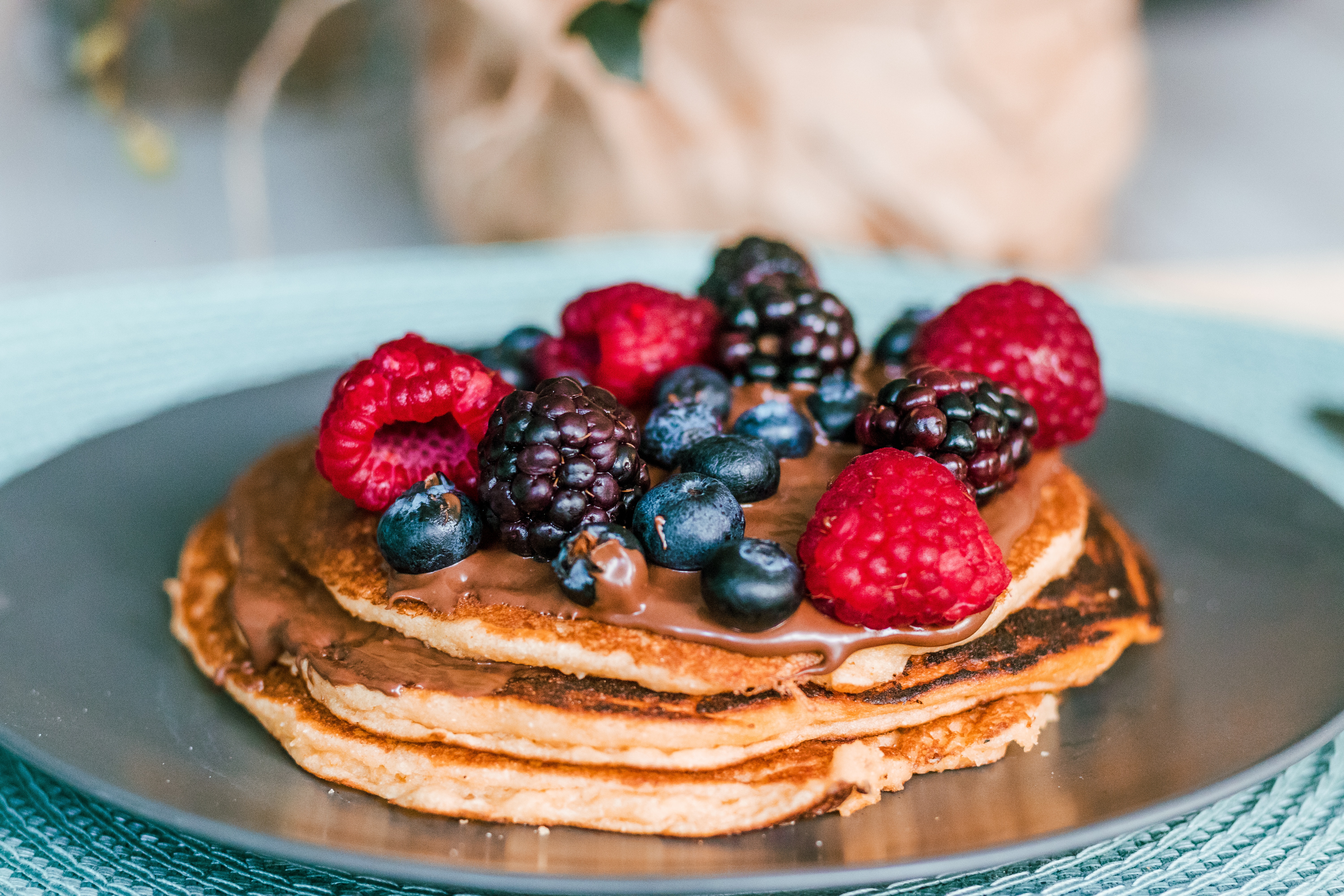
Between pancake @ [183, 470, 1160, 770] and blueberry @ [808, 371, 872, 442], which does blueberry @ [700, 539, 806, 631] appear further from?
blueberry @ [808, 371, 872, 442]

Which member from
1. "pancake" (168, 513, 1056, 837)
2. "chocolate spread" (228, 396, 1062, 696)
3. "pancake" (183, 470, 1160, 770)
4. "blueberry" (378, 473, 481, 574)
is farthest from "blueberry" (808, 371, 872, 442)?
"blueberry" (378, 473, 481, 574)

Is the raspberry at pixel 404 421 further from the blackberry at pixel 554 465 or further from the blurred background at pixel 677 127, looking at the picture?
the blurred background at pixel 677 127

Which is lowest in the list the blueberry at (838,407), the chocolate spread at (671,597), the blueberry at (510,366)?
the chocolate spread at (671,597)

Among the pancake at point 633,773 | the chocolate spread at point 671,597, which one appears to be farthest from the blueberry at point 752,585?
the pancake at point 633,773

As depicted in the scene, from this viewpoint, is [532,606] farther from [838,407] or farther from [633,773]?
[838,407]

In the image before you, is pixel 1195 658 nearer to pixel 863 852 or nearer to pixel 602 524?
pixel 863 852

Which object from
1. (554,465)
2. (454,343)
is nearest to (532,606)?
(554,465)
